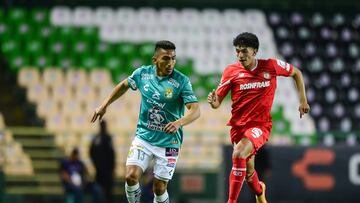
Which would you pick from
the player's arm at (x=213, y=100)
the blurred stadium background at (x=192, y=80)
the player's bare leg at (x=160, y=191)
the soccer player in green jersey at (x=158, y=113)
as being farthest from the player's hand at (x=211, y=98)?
the blurred stadium background at (x=192, y=80)

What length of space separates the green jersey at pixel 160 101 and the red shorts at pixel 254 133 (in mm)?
699

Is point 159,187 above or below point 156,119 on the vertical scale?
below

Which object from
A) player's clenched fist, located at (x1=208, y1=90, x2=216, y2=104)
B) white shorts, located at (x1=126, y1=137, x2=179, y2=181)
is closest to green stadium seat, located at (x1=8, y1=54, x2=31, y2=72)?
white shorts, located at (x1=126, y1=137, x2=179, y2=181)

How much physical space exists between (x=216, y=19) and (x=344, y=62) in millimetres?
3565

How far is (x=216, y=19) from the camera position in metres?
25.0

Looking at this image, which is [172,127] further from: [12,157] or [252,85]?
[12,157]

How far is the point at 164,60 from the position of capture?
1056 centimetres

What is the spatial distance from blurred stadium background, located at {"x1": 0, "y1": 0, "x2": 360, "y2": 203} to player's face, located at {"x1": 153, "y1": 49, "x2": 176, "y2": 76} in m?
7.46

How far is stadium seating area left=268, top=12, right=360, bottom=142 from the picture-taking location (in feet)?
75.8

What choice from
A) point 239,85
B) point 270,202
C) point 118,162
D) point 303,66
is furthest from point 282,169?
point 239,85

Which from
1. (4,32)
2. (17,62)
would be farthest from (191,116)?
(4,32)

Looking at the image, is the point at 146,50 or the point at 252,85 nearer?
the point at 252,85

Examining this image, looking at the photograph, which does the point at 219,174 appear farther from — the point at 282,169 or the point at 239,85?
the point at 239,85

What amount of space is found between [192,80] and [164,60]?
40.5 feet
